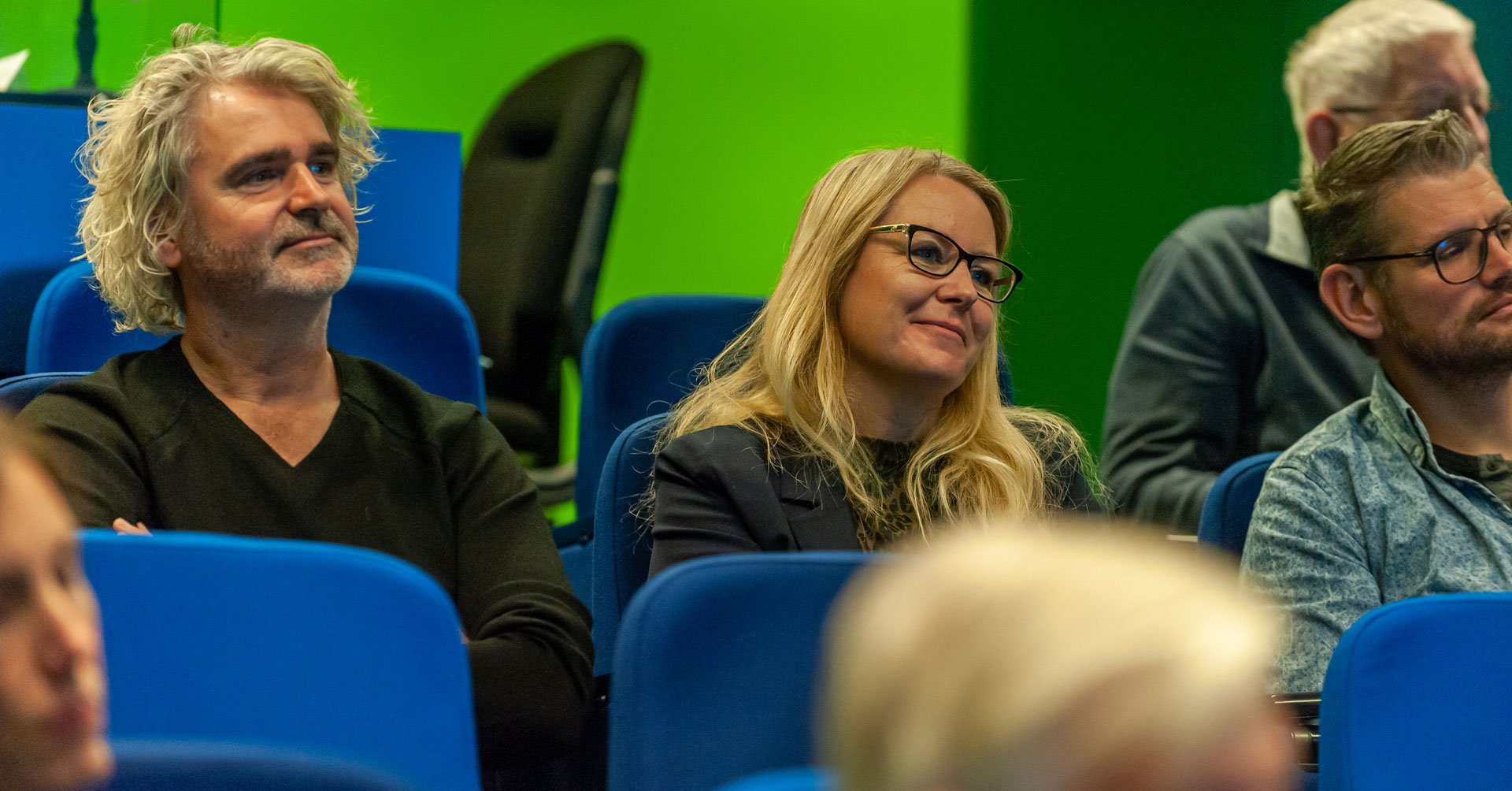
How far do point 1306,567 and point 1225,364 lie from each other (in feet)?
2.89

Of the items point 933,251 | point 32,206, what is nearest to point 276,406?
point 32,206

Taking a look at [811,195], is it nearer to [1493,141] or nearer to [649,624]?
[649,624]

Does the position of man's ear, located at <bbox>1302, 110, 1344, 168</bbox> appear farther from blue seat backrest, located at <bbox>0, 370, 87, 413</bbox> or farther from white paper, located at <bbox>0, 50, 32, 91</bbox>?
white paper, located at <bbox>0, 50, 32, 91</bbox>

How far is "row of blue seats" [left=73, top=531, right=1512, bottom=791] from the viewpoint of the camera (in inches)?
36.2

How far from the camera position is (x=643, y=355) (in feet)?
Answer: 7.19

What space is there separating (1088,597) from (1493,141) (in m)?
3.31

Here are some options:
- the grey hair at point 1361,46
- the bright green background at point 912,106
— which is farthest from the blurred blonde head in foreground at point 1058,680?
the bright green background at point 912,106

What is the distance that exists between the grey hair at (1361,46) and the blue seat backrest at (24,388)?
180 cm

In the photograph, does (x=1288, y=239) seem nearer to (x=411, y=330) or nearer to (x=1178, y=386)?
(x=1178, y=386)

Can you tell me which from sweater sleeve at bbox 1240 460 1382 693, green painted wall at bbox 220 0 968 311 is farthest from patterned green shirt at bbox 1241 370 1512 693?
green painted wall at bbox 220 0 968 311

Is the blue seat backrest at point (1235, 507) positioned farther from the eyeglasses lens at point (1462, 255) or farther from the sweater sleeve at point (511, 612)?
the sweater sleeve at point (511, 612)

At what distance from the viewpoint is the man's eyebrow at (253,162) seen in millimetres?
1820

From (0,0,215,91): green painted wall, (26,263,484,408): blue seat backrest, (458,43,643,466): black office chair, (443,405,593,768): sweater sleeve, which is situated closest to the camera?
(443,405,593,768): sweater sleeve

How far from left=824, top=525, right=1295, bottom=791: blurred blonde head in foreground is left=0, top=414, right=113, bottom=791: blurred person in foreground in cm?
30
